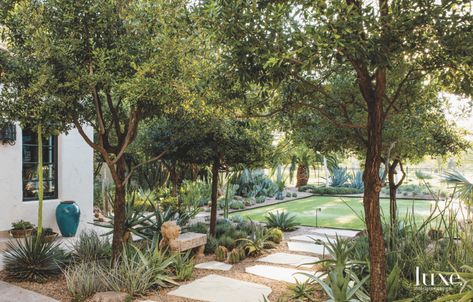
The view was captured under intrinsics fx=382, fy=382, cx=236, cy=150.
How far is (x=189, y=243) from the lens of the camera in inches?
247

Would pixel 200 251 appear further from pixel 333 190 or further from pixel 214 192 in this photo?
pixel 333 190

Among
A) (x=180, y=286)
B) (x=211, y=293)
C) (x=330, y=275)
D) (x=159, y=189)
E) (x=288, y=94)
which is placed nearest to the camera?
(x=288, y=94)

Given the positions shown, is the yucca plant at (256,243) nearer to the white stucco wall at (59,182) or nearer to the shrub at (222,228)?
the shrub at (222,228)

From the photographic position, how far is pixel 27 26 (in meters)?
4.24

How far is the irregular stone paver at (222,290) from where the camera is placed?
4.49 meters

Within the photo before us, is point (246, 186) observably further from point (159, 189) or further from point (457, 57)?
point (457, 57)

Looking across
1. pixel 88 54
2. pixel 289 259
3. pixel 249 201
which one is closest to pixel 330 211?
pixel 249 201

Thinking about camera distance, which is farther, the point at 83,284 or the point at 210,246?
the point at 210,246

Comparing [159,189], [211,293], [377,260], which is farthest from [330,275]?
[159,189]

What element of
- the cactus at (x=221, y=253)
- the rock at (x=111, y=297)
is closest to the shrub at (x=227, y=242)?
the cactus at (x=221, y=253)

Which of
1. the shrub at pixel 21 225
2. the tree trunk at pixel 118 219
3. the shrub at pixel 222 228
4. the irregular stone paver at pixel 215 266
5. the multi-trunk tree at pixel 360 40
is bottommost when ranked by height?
the irregular stone paver at pixel 215 266

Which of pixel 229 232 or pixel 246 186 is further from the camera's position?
pixel 246 186

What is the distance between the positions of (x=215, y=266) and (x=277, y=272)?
1017 mm

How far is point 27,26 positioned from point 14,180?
4.46m
